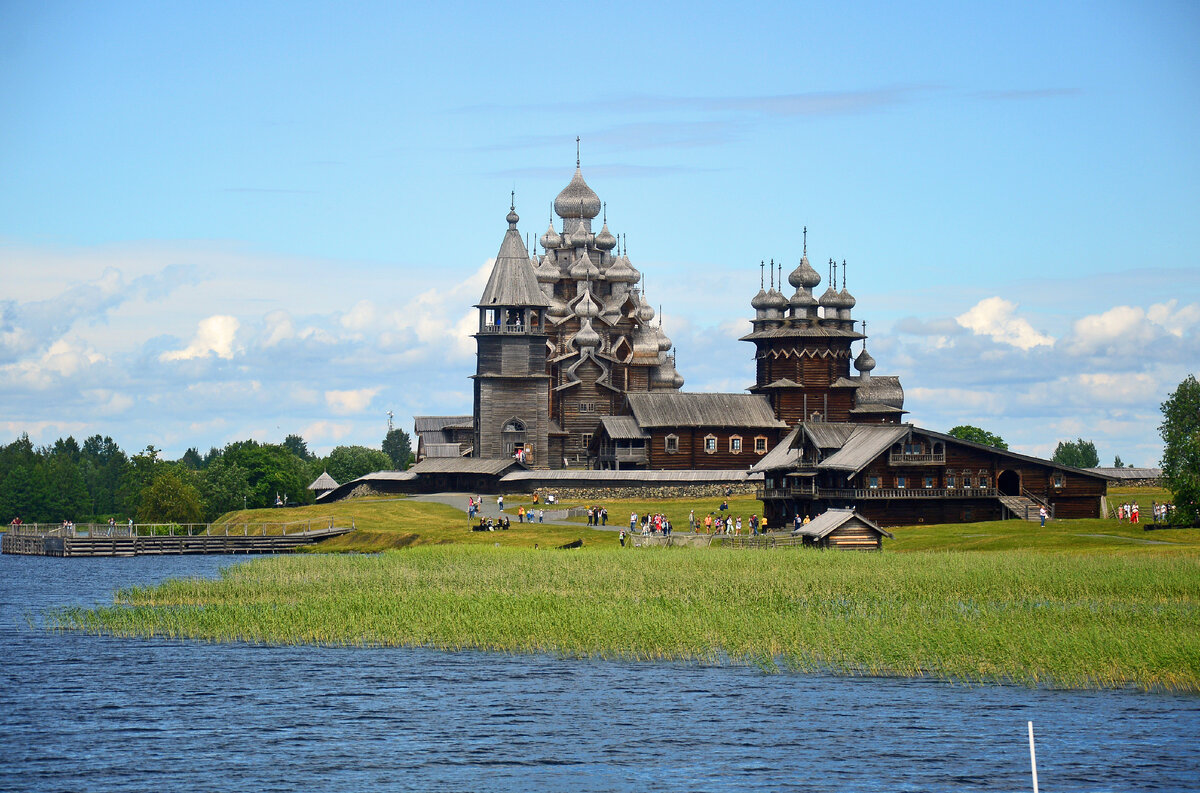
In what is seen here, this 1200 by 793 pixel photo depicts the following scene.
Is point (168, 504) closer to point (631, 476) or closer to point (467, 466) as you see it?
point (467, 466)

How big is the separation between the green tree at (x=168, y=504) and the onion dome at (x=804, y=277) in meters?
49.5

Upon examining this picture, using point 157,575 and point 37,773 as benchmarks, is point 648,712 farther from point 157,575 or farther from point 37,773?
point 157,575

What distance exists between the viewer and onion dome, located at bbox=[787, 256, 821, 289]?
378 feet

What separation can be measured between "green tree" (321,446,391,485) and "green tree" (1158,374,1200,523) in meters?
87.1

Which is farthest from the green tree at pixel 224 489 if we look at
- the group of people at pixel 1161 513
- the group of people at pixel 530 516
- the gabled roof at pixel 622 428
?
the group of people at pixel 1161 513

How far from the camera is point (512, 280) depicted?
113438 millimetres

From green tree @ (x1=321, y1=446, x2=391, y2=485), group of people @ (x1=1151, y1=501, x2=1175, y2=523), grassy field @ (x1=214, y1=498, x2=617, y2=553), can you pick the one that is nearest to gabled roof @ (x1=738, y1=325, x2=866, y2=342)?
grassy field @ (x1=214, y1=498, x2=617, y2=553)

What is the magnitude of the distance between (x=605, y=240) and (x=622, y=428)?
22035 mm

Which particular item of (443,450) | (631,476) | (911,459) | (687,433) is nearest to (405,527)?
(631,476)

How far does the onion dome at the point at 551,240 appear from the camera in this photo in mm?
129625

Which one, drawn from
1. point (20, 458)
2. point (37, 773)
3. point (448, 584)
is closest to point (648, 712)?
point (37, 773)

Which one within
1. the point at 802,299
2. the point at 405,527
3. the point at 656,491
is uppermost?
the point at 802,299

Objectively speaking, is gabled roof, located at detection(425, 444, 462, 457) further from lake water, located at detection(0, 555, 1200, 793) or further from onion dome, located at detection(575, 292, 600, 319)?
lake water, located at detection(0, 555, 1200, 793)

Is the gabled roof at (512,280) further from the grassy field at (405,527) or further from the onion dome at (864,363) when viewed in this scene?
the onion dome at (864,363)
